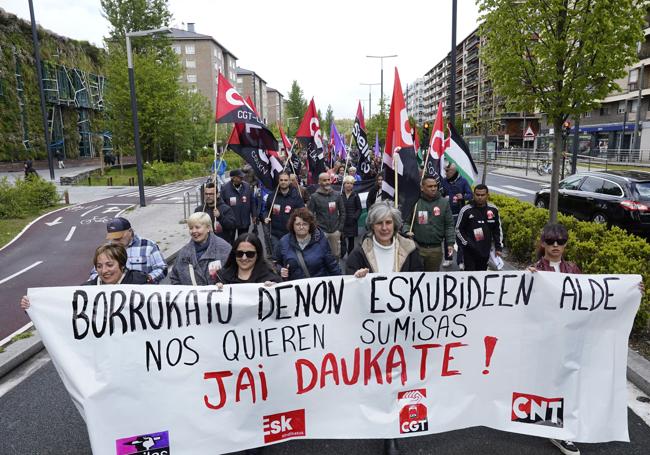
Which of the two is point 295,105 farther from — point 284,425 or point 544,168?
point 284,425

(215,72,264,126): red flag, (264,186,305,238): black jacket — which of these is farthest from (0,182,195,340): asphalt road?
(215,72,264,126): red flag

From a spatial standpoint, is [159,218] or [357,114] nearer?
[357,114]

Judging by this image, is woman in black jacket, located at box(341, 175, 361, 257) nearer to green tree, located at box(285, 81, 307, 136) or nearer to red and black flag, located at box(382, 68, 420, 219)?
red and black flag, located at box(382, 68, 420, 219)


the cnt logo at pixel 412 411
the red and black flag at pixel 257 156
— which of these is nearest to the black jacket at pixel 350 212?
the red and black flag at pixel 257 156

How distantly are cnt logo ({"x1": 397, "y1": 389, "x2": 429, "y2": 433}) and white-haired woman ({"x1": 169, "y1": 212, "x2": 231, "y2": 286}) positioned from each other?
1.91 m

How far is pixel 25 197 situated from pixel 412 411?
17379 mm

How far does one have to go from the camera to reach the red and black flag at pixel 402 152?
5.20m

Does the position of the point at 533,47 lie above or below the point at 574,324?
above

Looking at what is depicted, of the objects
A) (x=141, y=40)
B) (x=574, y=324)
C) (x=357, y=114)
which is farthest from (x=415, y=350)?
(x=141, y=40)

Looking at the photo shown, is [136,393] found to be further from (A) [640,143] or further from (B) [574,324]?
(A) [640,143]

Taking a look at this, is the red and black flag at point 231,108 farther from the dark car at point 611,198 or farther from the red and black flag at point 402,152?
the dark car at point 611,198

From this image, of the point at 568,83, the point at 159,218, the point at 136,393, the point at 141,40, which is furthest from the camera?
the point at 141,40

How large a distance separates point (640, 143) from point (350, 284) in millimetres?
48679

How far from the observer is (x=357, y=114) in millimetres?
11977
